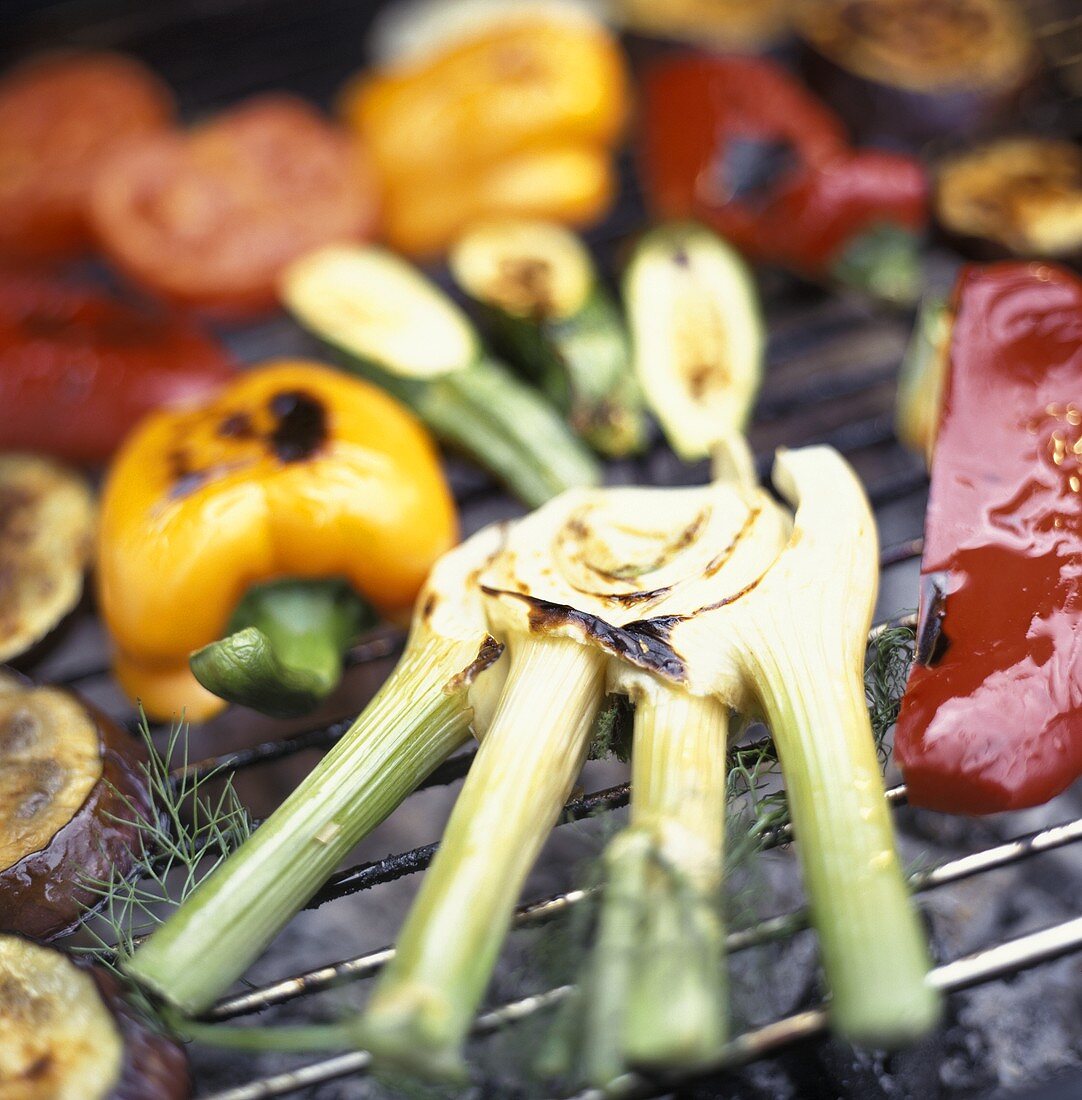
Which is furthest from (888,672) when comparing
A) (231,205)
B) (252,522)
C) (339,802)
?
(231,205)

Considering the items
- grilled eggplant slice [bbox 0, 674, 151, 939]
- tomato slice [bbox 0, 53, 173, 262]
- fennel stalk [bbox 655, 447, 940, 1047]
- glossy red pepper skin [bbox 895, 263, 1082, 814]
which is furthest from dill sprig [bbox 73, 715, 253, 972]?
tomato slice [bbox 0, 53, 173, 262]

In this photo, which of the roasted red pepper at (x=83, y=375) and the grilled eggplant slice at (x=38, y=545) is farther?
the roasted red pepper at (x=83, y=375)

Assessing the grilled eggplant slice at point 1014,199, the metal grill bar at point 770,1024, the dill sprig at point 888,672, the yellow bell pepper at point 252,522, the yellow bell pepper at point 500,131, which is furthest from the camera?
the yellow bell pepper at point 500,131

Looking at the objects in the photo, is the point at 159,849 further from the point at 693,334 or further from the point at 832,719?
the point at 693,334

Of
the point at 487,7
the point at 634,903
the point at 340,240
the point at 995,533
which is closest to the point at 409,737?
the point at 634,903

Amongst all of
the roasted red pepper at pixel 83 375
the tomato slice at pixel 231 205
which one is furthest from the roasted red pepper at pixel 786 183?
the roasted red pepper at pixel 83 375

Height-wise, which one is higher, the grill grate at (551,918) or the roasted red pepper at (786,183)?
the roasted red pepper at (786,183)

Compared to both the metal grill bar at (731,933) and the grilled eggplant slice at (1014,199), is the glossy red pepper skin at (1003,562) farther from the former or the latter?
the grilled eggplant slice at (1014,199)

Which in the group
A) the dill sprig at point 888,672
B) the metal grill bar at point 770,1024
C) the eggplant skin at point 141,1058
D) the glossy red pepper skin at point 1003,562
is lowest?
the metal grill bar at point 770,1024
